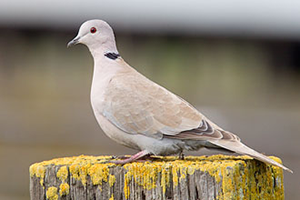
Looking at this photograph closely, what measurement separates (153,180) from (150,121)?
0.76 m

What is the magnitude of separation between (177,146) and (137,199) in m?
0.74

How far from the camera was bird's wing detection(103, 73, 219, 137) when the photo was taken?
3.97 meters

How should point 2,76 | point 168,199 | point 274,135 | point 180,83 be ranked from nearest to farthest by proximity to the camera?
point 168,199 < point 274,135 < point 180,83 < point 2,76

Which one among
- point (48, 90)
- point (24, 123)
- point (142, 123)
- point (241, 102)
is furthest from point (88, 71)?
point (142, 123)

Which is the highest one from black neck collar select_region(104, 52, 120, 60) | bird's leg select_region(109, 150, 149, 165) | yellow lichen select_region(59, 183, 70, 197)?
black neck collar select_region(104, 52, 120, 60)

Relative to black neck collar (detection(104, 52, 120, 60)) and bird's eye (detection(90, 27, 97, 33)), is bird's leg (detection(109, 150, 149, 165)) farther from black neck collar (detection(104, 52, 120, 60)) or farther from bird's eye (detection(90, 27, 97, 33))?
bird's eye (detection(90, 27, 97, 33))

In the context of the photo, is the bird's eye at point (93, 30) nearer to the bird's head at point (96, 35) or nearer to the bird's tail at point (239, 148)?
the bird's head at point (96, 35)

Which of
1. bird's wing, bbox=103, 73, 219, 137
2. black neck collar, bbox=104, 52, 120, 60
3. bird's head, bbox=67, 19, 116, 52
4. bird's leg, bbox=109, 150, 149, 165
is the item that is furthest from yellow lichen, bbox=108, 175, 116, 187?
bird's head, bbox=67, 19, 116, 52

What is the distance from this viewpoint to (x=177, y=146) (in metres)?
3.99

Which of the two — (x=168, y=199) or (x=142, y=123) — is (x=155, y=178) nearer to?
(x=168, y=199)

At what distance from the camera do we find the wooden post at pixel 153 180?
10.6ft

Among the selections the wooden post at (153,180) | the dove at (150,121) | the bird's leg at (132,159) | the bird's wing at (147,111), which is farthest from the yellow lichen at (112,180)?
the bird's wing at (147,111)

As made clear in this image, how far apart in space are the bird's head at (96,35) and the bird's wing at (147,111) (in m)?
0.53

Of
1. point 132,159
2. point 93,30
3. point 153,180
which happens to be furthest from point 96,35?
point 153,180
